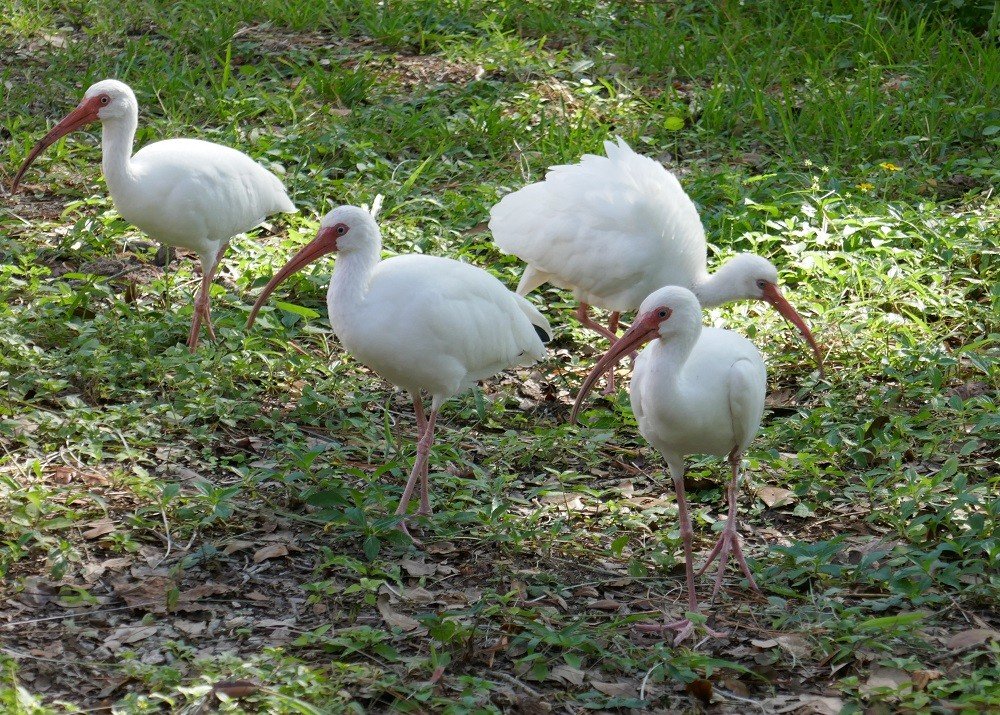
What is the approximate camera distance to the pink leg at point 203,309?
18.2 ft

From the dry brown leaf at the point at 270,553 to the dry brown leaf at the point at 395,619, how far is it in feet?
1.54

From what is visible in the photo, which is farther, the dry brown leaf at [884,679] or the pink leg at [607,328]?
the pink leg at [607,328]

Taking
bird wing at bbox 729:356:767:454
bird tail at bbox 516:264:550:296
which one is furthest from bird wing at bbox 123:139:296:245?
bird wing at bbox 729:356:767:454

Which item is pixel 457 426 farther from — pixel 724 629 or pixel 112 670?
pixel 112 670

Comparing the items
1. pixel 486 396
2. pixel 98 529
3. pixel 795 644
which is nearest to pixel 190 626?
pixel 98 529

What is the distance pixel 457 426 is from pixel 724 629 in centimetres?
185

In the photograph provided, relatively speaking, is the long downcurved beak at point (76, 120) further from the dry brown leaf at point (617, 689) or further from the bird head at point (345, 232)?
the dry brown leaf at point (617, 689)

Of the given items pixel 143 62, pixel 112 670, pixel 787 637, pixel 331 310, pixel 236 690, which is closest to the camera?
pixel 236 690

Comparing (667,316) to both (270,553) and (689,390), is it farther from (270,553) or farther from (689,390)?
(270,553)

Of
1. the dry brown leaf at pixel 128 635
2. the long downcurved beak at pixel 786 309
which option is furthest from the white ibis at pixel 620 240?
the dry brown leaf at pixel 128 635

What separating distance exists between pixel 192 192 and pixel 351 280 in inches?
63.1

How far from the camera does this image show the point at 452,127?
7684mm

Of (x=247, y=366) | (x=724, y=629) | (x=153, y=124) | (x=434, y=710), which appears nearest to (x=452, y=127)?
(x=153, y=124)

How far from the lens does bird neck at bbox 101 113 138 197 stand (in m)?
5.65
